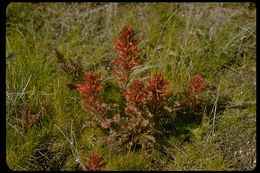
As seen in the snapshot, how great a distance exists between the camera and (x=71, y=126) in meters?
3.24

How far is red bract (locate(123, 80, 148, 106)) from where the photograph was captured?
9.68ft

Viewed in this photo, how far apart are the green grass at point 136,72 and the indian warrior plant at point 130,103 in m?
0.13

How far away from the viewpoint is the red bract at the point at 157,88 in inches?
118

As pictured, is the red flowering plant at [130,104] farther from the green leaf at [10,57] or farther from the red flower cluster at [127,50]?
the green leaf at [10,57]

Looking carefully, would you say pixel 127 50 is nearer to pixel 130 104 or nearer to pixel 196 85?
pixel 130 104

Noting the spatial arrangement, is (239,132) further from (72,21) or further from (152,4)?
(72,21)

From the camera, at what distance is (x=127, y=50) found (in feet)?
10.00

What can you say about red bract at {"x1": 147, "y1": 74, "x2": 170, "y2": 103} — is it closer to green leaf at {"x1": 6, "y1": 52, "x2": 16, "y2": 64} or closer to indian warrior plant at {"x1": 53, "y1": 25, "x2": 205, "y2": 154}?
indian warrior plant at {"x1": 53, "y1": 25, "x2": 205, "y2": 154}

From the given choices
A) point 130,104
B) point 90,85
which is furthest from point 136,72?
point 90,85

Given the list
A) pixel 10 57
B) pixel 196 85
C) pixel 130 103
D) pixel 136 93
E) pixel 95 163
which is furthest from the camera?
pixel 10 57

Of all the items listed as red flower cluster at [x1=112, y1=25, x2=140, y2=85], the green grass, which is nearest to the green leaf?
the green grass

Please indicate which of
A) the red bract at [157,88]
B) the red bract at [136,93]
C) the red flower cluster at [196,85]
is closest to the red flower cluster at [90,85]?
the red bract at [136,93]

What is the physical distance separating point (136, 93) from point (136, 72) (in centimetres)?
72
